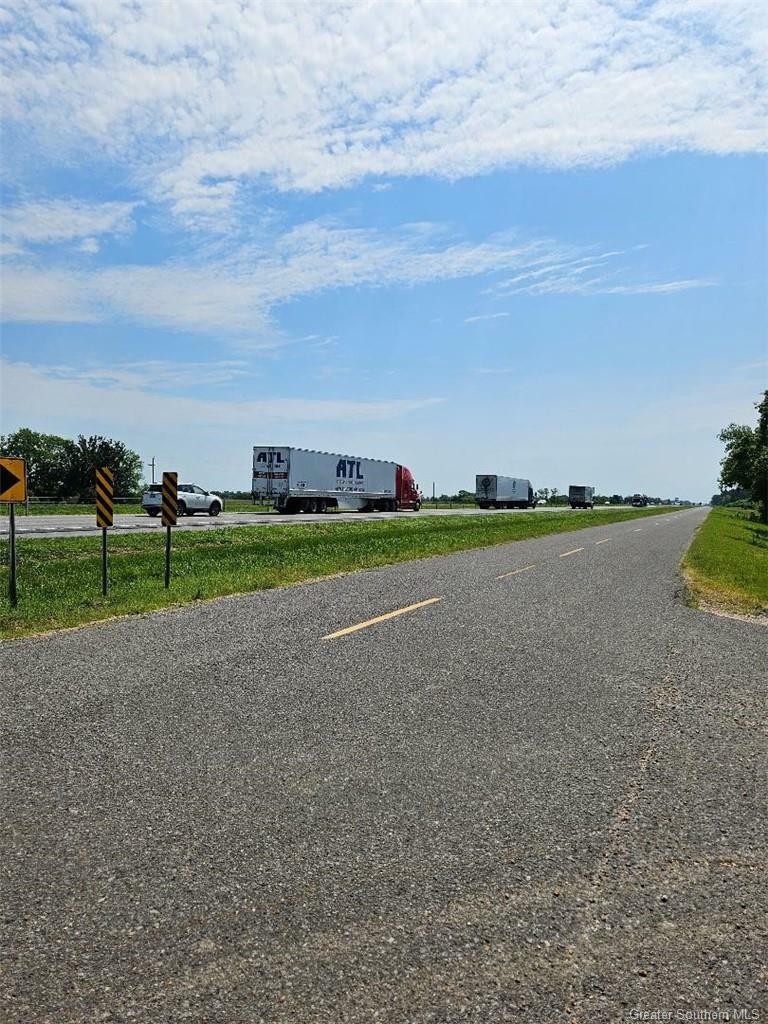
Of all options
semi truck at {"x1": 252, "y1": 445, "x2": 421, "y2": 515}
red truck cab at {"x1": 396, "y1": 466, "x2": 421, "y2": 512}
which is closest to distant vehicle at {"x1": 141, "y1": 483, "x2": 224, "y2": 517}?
semi truck at {"x1": 252, "y1": 445, "x2": 421, "y2": 515}

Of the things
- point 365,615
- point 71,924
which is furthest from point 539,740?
point 365,615

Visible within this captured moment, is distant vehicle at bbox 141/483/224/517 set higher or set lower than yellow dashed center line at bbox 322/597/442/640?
higher

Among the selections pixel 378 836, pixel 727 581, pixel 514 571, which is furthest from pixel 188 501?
pixel 378 836

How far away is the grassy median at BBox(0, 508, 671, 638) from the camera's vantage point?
39.1ft

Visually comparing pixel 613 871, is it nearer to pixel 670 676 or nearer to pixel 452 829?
pixel 452 829

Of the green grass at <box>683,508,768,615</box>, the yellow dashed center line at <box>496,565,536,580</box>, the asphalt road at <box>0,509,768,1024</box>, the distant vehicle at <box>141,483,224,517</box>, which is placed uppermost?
the distant vehicle at <box>141,483,224,517</box>

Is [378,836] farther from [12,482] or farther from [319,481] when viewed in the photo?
[319,481]

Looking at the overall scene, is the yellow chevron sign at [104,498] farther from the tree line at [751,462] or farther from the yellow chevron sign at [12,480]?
the tree line at [751,462]

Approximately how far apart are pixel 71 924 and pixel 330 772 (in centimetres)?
197

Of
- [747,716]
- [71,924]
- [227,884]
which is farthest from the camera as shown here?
[747,716]

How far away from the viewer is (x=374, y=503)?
61.7 metres

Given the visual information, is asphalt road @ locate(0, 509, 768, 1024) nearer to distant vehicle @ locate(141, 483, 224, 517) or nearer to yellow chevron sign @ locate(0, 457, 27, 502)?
yellow chevron sign @ locate(0, 457, 27, 502)

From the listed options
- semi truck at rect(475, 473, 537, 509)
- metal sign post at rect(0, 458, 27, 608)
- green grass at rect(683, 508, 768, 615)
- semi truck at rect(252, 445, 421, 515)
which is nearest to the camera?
metal sign post at rect(0, 458, 27, 608)

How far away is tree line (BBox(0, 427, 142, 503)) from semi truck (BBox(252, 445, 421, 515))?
22060 millimetres
